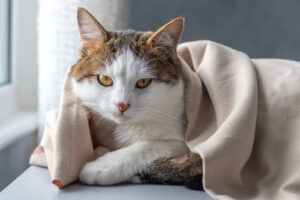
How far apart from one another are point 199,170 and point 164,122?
0.16m

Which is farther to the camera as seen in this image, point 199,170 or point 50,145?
point 50,145

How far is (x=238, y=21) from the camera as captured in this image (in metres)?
1.59

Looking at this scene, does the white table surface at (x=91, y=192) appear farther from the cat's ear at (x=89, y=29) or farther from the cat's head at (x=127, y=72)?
the cat's ear at (x=89, y=29)

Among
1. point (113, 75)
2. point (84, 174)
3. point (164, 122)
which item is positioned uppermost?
point (113, 75)

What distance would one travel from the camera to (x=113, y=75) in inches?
33.4

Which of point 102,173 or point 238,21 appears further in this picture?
point 238,21

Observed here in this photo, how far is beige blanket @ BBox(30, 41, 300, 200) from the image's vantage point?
0.81m

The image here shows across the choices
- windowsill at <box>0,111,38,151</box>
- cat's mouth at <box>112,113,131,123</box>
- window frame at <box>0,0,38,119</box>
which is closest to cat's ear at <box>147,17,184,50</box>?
cat's mouth at <box>112,113,131,123</box>

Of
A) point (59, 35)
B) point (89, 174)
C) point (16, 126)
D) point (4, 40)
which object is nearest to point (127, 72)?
point (89, 174)

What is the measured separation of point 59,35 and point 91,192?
67cm

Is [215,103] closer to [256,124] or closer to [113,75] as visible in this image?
[256,124]

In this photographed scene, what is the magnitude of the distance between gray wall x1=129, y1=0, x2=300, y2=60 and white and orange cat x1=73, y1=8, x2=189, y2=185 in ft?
2.23

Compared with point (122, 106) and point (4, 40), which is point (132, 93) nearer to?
point (122, 106)

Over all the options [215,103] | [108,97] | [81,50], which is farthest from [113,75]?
[215,103]
